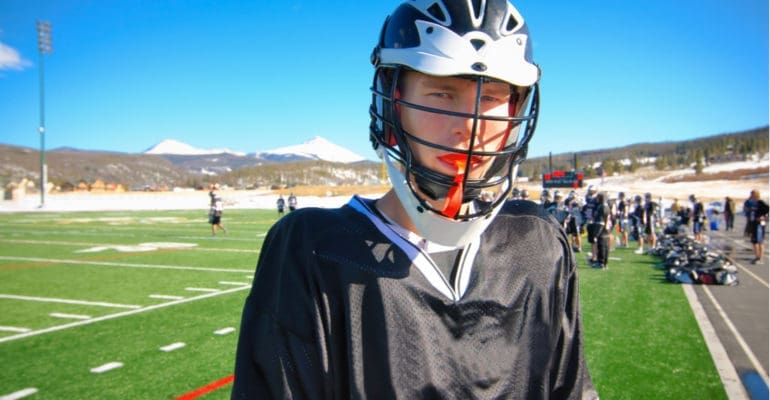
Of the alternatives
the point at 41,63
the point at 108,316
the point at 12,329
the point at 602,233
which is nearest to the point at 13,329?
the point at 12,329

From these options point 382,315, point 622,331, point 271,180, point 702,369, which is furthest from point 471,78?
point 271,180

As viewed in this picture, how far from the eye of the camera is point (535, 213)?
1688mm

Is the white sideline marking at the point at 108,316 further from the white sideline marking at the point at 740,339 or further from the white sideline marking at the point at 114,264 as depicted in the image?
the white sideline marking at the point at 740,339

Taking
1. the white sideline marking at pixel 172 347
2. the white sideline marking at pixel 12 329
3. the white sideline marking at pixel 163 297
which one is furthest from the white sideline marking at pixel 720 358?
the white sideline marking at pixel 12 329

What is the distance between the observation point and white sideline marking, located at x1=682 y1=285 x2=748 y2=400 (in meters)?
4.30

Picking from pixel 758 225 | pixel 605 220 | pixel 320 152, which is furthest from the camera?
pixel 758 225

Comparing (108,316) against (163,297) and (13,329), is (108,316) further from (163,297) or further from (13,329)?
(163,297)

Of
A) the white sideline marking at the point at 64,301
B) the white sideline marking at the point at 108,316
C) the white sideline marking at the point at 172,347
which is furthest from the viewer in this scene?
the white sideline marking at the point at 64,301

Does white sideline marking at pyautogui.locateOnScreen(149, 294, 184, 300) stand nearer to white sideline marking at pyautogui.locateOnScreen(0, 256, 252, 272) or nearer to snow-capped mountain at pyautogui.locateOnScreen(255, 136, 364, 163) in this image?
white sideline marking at pyautogui.locateOnScreen(0, 256, 252, 272)

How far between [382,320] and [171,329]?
5217 millimetres

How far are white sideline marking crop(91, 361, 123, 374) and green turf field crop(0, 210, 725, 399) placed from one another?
0.09 feet

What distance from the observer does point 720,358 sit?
16.6ft

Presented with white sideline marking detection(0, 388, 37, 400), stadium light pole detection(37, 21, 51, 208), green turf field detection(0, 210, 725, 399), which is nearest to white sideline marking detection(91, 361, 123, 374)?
green turf field detection(0, 210, 725, 399)

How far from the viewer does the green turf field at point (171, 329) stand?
4273 mm
